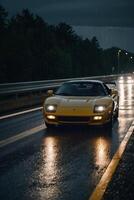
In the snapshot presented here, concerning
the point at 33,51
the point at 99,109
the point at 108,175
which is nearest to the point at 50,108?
the point at 99,109

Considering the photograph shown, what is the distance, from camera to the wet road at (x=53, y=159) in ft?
20.0

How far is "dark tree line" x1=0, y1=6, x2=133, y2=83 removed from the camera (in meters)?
65.8

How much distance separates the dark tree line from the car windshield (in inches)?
1693

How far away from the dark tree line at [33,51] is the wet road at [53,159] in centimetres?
4480

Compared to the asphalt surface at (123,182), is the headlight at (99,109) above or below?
above

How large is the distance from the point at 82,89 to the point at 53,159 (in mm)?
5287

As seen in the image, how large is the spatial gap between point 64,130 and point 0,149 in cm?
339

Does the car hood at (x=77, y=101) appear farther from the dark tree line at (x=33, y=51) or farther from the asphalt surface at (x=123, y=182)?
the dark tree line at (x=33, y=51)

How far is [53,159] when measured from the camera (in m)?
8.27

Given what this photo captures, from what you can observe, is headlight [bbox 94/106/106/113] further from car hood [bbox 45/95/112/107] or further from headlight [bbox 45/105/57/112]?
headlight [bbox 45/105/57/112]

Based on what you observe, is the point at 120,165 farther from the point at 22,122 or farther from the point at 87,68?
the point at 87,68

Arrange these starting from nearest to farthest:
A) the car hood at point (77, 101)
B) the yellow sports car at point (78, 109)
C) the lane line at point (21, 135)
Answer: the lane line at point (21, 135)
the yellow sports car at point (78, 109)
the car hood at point (77, 101)

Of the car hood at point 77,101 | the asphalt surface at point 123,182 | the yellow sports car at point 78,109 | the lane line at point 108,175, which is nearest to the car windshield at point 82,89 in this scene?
the yellow sports car at point 78,109

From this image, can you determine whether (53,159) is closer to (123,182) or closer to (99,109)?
(123,182)
